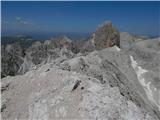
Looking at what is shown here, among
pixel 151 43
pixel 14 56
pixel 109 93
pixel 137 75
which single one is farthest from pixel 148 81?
pixel 14 56

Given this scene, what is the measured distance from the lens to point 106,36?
51.6 meters

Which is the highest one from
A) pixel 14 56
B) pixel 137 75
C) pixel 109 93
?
pixel 109 93

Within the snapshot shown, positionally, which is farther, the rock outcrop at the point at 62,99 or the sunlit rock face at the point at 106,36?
the sunlit rock face at the point at 106,36

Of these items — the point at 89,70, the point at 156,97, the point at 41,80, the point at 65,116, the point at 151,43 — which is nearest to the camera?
the point at 65,116

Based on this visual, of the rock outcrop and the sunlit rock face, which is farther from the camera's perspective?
the sunlit rock face

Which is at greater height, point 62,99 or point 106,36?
point 106,36

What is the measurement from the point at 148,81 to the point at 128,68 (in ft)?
10.7

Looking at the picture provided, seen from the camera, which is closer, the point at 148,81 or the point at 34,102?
the point at 34,102

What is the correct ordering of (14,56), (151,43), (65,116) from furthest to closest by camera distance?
(14,56)
(151,43)
(65,116)

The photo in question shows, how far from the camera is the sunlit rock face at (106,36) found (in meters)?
51.2

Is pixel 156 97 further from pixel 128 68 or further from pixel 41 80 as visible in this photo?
pixel 41 80

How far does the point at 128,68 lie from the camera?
34.2 m

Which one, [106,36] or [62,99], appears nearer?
[62,99]

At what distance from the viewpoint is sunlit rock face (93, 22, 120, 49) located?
51.2m
